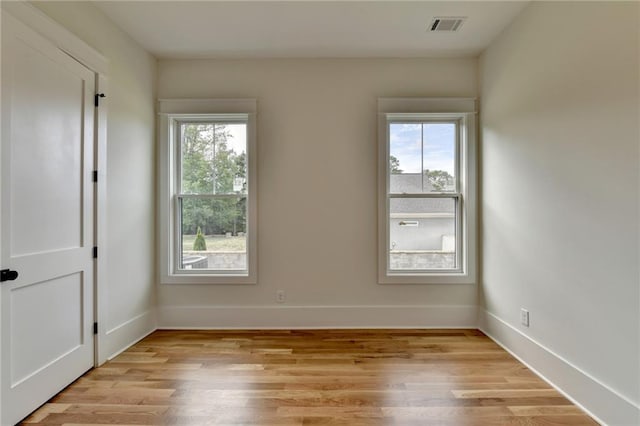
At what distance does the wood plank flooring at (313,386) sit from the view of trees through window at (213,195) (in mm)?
859

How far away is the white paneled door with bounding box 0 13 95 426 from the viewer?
1851 millimetres

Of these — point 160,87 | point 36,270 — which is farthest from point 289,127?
point 36,270

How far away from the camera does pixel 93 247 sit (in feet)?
8.30

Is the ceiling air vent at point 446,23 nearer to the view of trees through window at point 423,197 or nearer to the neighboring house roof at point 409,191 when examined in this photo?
the view of trees through window at point 423,197

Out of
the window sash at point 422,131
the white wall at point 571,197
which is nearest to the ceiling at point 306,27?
the white wall at point 571,197

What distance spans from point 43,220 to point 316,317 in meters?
2.40

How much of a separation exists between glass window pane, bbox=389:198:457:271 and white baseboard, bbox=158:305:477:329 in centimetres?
47

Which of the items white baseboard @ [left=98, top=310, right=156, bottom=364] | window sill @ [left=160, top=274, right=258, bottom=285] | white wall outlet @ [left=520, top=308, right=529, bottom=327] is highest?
window sill @ [left=160, top=274, right=258, bottom=285]

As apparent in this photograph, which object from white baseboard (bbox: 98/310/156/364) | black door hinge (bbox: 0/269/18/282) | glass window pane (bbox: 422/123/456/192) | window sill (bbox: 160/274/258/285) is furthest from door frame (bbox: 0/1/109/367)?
glass window pane (bbox: 422/123/456/192)

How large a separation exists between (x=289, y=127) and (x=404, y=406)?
264cm

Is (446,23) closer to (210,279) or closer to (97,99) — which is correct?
(97,99)

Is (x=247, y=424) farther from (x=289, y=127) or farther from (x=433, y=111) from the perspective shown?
(x=433, y=111)

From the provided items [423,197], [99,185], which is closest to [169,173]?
[99,185]

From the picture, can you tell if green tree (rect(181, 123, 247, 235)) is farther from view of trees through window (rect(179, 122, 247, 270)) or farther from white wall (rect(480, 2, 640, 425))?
white wall (rect(480, 2, 640, 425))
